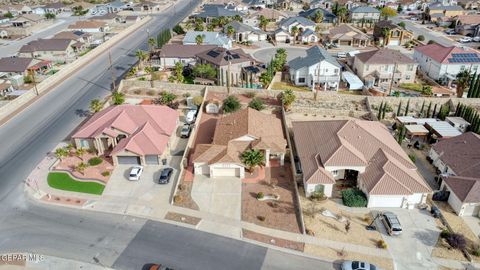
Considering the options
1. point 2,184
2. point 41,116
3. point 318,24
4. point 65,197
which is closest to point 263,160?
point 65,197

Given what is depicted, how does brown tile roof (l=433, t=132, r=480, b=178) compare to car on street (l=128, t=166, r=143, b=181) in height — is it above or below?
above

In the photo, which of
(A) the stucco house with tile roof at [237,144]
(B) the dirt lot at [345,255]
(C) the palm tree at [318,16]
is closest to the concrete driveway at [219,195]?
(A) the stucco house with tile roof at [237,144]

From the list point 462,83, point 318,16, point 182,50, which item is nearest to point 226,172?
point 462,83

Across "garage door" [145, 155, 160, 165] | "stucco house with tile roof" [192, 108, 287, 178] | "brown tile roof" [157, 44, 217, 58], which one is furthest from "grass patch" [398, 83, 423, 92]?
"garage door" [145, 155, 160, 165]

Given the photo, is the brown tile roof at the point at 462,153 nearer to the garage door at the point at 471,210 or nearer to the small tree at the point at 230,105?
the garage door at the point at 471,210

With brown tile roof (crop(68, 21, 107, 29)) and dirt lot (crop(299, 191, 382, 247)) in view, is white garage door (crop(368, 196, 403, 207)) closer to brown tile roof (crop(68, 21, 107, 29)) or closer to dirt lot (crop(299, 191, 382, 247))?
dirt lot (crop(299, 191, 382, 247))

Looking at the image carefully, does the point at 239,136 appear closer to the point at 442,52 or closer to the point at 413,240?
the point at 413,240
